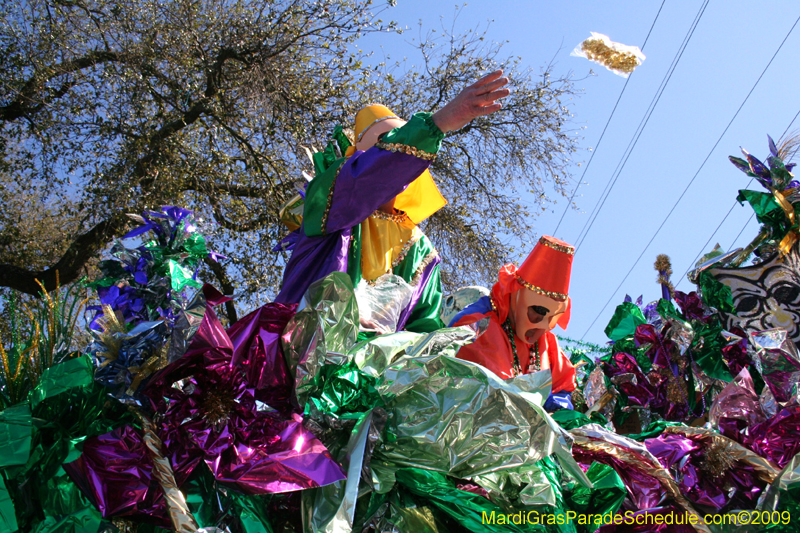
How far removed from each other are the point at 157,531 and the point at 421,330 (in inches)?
41.7

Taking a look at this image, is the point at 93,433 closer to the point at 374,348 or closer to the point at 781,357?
the point at 374,348

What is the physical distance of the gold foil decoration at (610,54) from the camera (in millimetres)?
2924

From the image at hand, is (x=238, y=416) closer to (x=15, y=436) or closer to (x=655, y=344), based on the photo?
(x=15, y=436)

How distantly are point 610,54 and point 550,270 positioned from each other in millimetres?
1332

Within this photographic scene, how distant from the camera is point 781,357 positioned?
1788mm

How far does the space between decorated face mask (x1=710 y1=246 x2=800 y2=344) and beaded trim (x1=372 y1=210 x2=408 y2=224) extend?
41.9 inches

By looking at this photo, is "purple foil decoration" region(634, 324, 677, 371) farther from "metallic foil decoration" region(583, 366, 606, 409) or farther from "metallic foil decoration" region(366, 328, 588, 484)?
"metallic foil decoration" region(366, 328, 588, 484)

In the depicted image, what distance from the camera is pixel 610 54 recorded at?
2982 mm

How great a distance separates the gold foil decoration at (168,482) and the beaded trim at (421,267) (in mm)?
1048

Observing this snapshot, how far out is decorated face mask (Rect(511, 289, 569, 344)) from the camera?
86.8 inches

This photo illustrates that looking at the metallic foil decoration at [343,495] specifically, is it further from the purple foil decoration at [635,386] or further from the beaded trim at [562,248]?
the purple foil decoration at [635,386]

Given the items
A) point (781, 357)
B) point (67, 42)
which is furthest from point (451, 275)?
point (781, 357)

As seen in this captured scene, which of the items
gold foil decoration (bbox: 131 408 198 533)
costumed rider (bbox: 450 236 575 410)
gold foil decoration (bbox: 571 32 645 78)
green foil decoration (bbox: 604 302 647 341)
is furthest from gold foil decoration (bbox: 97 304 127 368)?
gold foil decoration (bbox: 571 32 645 78)

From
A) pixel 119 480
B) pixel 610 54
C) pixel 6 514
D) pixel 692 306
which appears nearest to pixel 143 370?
pixel 119 480
